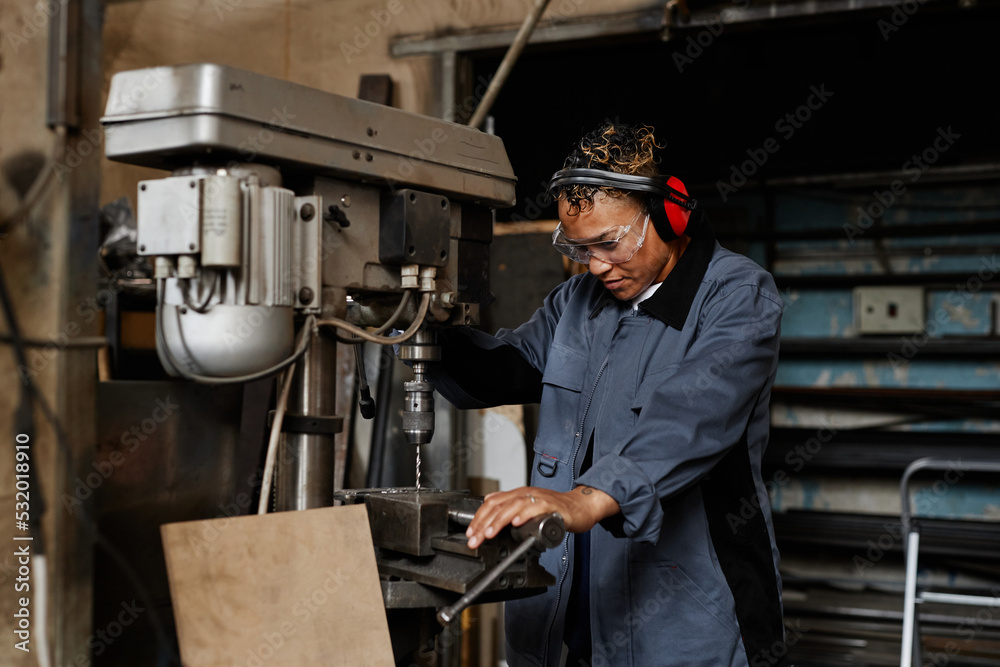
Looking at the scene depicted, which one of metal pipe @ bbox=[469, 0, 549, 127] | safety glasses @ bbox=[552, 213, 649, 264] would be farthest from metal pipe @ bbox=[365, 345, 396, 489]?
safety glasses @ bbox=[552, 213, 649, 264]

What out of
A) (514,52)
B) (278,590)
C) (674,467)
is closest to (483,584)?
(278,590)

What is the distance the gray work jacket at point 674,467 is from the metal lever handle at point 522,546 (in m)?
0.14

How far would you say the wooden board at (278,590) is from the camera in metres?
0.93

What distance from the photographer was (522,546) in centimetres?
104

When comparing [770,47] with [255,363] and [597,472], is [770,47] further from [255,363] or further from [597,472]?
[255,363]

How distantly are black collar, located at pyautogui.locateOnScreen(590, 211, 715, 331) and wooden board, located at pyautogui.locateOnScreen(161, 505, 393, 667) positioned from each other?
2.23 feet

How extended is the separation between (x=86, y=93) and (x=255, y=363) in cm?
68

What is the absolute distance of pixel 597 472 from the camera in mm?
1203

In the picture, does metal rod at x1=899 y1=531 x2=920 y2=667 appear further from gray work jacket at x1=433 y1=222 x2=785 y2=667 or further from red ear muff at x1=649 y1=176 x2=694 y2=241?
red ear muff at x1=649 y1=176 x2=694 y2=241

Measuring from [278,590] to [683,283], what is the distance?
0.88 m

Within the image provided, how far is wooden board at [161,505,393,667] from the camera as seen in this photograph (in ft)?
3.07

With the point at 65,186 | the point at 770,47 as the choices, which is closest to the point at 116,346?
the point at 65,186

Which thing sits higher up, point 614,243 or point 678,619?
point 614,243

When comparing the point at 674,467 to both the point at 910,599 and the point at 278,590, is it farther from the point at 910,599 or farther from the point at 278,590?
the point at 910,599
